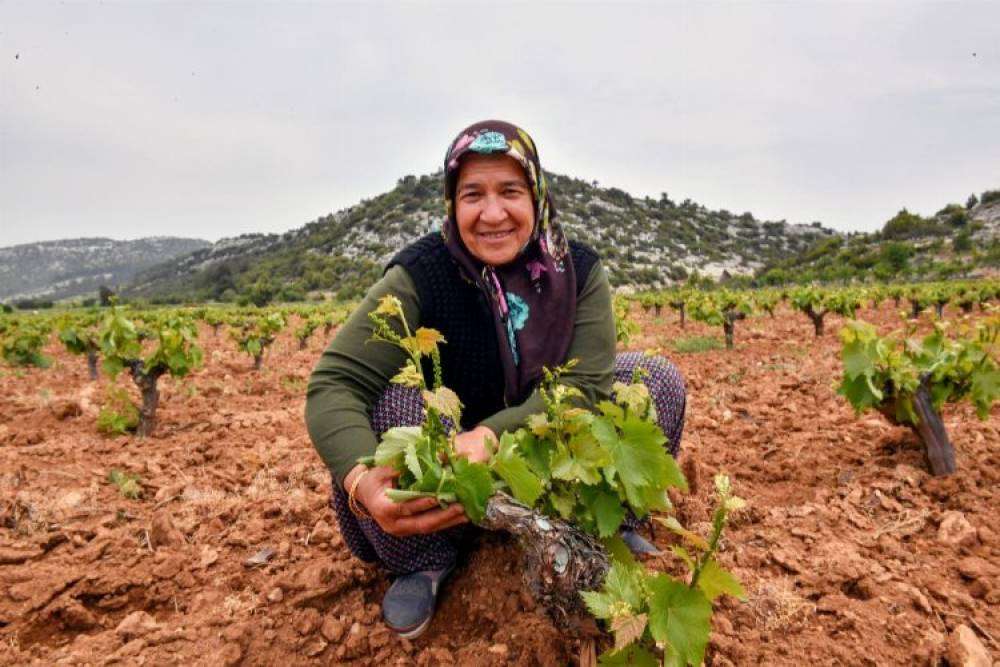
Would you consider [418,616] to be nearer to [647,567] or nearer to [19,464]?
[647,567]

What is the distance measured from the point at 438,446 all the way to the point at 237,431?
372cm

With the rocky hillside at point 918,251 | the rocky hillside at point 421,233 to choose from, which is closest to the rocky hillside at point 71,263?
the rocky hillside at point 421,233

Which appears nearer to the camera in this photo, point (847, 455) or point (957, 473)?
point (957, 473)

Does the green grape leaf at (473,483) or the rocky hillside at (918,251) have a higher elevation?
the green grape leaf at (473,483)

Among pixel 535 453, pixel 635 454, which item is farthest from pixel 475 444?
pixel 635 454

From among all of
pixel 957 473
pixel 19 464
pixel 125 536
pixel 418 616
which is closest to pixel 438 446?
pixel 418 616

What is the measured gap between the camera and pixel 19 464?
11.2 ft

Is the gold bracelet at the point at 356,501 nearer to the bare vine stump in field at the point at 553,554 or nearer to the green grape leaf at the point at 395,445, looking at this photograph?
the green grape leaf at the point at 395,445

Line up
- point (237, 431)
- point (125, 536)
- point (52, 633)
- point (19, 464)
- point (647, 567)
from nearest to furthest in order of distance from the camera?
point (52, 633) < point (647, 567) < point (125, 536) < point (19, 464) < point (237, 431)

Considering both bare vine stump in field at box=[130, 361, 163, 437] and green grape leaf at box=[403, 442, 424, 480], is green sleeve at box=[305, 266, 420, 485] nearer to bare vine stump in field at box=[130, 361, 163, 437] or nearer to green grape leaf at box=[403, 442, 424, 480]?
green grape leaf at box=[403, 442, 424, 480]

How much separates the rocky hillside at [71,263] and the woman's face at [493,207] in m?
147

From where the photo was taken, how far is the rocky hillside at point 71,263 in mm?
128375

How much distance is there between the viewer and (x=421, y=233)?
65438 millimetres

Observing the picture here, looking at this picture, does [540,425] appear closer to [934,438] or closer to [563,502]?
[563,502]
